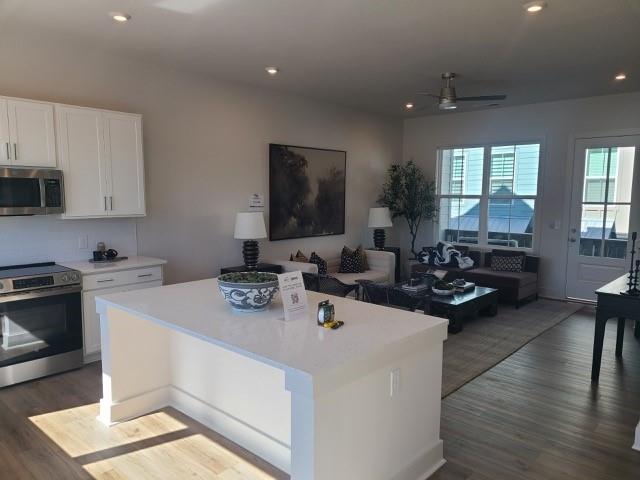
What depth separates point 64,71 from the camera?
403cm

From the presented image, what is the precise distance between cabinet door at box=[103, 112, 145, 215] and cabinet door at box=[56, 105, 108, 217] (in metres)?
0.07

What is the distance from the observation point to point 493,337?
4.86 meters

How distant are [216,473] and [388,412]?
3.41 ft

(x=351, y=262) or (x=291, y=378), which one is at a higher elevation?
(x=291, y=378)

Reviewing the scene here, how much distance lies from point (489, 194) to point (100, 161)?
569 centimetres

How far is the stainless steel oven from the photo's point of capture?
3.42 meters

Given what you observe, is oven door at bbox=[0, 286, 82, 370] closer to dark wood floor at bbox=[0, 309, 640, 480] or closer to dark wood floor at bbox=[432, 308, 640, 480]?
dark wood floor at bbox=[0, 309, 640, 480]

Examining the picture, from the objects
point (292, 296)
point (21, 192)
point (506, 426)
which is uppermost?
point (21, 192)

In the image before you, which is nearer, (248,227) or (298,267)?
(248,227)

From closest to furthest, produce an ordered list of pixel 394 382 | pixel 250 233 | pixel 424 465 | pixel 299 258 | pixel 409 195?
pixel 394 382 < pixel 424 465 < pixel 250 233 < pixel 299 258 < pixel 409 195

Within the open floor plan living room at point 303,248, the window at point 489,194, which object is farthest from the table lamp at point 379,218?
the window at point 489,194

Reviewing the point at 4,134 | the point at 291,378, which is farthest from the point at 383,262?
the point at 291,378

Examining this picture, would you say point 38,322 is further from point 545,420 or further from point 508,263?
point 508,263

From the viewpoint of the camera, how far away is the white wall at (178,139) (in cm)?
391
